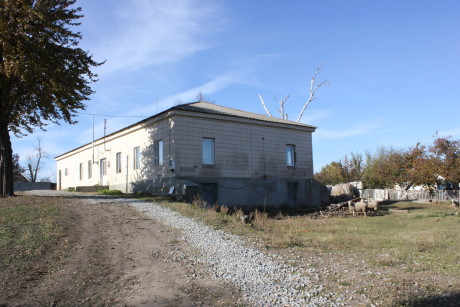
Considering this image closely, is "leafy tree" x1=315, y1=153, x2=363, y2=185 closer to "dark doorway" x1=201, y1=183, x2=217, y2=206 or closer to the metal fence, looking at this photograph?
the metal fence

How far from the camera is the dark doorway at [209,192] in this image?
853 inches

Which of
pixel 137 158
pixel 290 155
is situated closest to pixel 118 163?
pixel 137 158

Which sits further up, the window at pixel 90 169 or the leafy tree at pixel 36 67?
the leafy tree at pixel 36 67

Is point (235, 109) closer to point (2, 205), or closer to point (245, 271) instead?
point (2, 205)

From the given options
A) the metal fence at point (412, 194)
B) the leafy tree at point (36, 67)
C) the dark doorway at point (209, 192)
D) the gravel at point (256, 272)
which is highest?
the leafy tree at point (36, 67)

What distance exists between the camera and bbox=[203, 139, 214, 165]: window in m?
22.2

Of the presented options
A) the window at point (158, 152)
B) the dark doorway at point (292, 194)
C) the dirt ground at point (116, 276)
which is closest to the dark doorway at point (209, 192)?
the window at point (158, 152)

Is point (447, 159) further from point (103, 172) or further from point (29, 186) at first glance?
point (29, 186)

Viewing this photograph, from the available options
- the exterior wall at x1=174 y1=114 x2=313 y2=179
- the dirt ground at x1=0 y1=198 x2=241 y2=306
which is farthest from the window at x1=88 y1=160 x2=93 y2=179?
the dirt ground at x1=0 y1=198 x2=241 y2=306

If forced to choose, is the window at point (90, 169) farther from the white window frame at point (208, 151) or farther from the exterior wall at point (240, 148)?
the exterior wall at point (240, 148)

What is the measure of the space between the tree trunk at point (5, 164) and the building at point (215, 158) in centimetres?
725

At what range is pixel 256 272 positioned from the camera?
762 centimetres

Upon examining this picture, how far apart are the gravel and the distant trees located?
29124 millimetres

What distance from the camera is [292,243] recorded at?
400 inches
